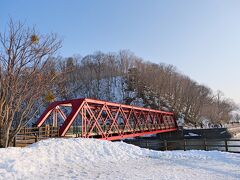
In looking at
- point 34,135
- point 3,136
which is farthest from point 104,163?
point 34,135

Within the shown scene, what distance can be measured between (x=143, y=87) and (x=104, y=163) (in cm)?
7961

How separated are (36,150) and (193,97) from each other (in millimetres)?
74148

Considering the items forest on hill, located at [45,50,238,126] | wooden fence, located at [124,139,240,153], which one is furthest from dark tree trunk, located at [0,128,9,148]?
forest on hill, located at [45,50,238,126]

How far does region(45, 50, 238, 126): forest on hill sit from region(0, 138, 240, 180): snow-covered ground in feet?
205

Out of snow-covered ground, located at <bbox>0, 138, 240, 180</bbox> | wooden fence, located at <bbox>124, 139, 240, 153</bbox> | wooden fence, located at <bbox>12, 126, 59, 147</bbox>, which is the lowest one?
wooden fence, located at <bbox>124, 139, 240, 153</bbox>

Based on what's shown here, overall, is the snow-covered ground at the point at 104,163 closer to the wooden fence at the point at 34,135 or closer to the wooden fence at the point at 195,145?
the wooden fence at the point at 34,135

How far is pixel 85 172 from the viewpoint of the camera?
31.9ft

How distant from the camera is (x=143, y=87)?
298 feet

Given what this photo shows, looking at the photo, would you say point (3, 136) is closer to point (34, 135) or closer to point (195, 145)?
point (34, 135)

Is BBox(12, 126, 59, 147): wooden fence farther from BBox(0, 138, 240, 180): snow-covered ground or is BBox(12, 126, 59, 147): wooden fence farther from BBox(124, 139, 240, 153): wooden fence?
BBox(124, 139, 240, 153): wooden fence

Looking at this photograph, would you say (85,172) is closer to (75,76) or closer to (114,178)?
(114,178)

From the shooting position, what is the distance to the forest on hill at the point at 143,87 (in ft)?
269

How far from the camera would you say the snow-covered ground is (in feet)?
31.0

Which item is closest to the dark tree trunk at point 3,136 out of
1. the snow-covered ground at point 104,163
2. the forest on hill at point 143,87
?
the snow-covered ground at point 104,163
